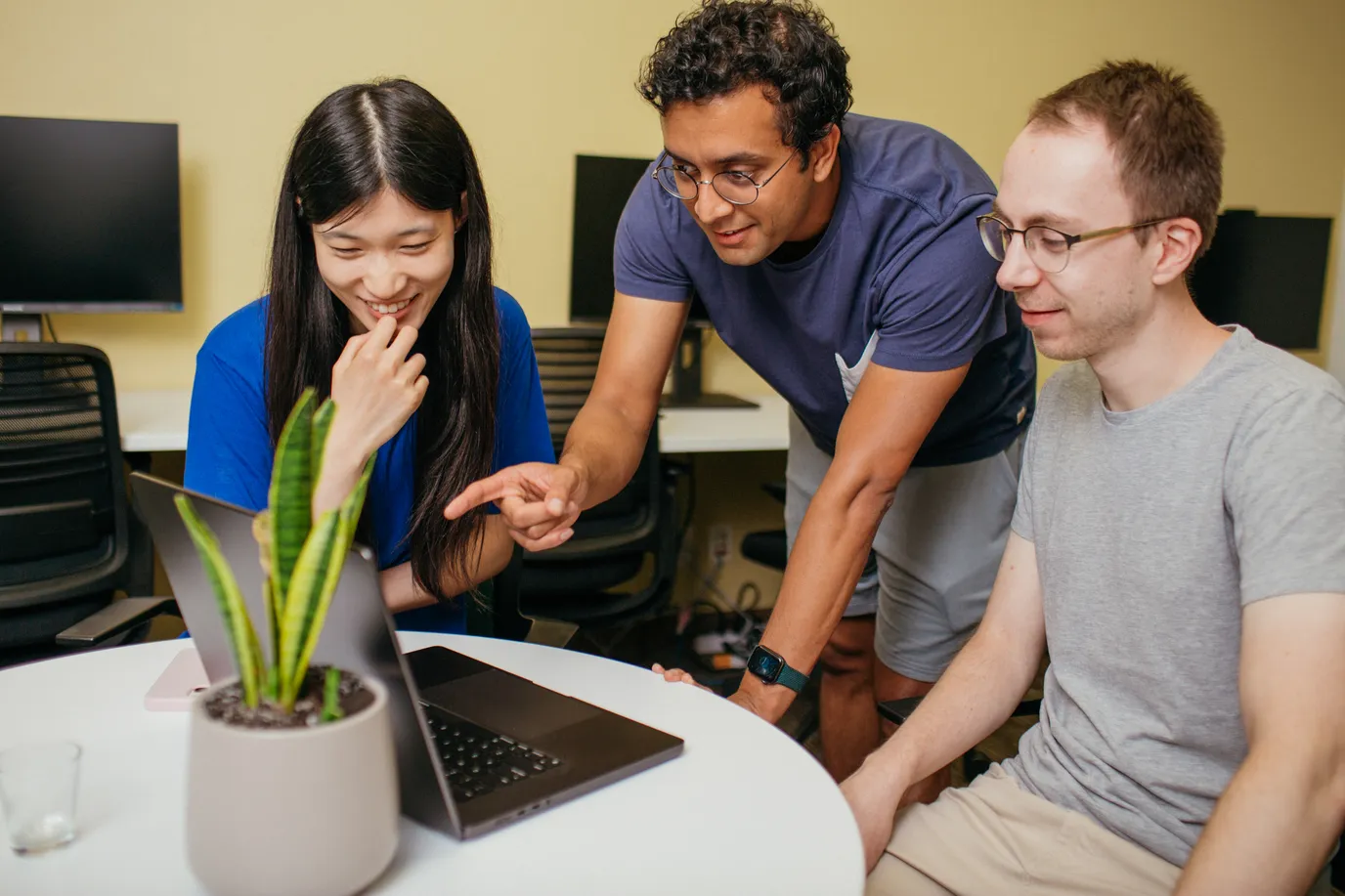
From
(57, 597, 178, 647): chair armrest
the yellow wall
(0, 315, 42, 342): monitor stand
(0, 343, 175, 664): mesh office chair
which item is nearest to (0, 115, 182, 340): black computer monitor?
(0, 315, 42, 342): monitor stand

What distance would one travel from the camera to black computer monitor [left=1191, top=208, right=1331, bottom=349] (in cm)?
376

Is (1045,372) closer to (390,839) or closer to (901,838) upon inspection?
(901,838)

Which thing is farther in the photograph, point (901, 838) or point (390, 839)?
point (901, 838)

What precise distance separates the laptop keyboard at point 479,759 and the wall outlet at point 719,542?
285 cm

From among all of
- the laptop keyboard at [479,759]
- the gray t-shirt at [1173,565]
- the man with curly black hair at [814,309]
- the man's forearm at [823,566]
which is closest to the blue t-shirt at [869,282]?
the man with curly black hair at [814,309]

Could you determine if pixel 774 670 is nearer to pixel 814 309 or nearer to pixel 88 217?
pixel 814 309

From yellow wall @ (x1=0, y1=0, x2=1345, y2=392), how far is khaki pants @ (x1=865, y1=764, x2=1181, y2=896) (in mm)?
2524

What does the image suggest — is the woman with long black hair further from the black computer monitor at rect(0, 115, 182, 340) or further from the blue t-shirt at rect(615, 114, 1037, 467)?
the black computer monitor at rect(0, 115, 182, 340)

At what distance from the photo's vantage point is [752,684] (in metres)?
1.47

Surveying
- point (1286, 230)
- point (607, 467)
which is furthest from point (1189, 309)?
point (1286, 230)

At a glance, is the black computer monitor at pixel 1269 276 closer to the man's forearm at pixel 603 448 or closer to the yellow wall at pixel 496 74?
the yellow wall at pixel 496 74

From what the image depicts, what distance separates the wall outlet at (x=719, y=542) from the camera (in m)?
3.88

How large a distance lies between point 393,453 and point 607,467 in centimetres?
30

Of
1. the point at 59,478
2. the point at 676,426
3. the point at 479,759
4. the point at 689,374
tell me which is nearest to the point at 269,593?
the point at 479,759
